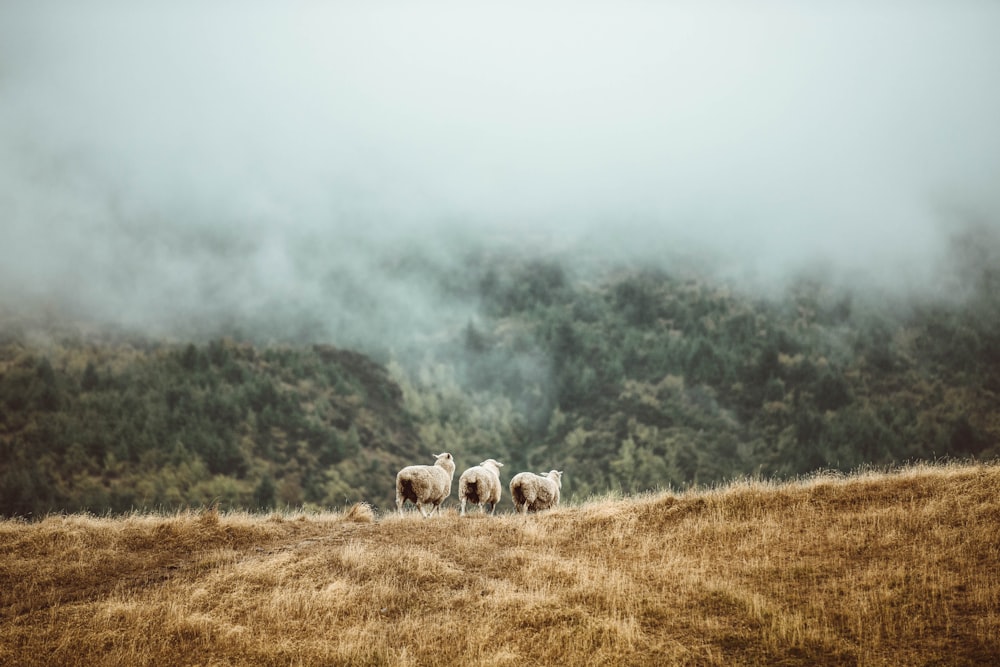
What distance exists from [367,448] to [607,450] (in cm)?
6202

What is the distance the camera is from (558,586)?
11.9 m

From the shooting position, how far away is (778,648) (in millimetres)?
A: 9219

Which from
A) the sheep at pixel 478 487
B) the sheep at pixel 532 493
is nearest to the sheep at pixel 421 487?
the sheep at pixel 478 487

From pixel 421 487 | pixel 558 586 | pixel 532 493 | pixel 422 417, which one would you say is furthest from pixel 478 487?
pixel 422 417

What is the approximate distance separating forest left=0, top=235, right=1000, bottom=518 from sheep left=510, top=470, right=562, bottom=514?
102 meters

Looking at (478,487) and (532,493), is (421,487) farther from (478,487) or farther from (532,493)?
(532,493)

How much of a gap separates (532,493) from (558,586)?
12126mm

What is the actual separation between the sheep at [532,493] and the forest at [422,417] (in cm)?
10188

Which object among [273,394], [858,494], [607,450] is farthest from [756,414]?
[858,494]

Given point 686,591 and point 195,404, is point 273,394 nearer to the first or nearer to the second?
point 195,404

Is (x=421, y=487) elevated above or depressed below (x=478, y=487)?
above

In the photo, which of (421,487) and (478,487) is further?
(478,487)

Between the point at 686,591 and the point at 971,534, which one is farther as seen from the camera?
the point at 971,534

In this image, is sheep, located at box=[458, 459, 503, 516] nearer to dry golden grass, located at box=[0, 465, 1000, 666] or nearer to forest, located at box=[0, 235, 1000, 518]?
dry golden grass, located at box=[0, 465, 1000, 666]
